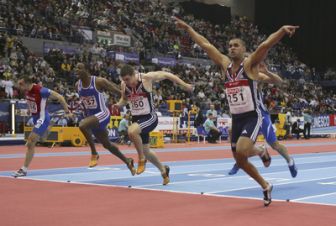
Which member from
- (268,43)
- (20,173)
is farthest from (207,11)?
(268,43)

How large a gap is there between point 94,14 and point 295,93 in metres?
17.9

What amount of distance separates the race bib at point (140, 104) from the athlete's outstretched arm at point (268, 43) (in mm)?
2698

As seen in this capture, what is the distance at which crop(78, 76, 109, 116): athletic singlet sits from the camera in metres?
10.4

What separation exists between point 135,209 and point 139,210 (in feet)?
0.31

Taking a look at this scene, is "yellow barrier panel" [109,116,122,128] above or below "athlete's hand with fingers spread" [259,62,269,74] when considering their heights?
below

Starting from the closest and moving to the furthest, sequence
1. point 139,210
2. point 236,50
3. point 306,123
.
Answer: point 139,210
point 236,50
point 306,123

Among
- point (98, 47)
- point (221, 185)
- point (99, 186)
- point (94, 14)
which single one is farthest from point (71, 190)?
point (94, 14)

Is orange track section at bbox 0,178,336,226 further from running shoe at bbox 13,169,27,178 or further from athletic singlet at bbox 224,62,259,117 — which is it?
running shoe at bbox 13,169,27,178

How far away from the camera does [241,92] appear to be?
727cm

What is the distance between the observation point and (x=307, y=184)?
9820mm

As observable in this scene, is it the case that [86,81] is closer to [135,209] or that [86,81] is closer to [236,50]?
[236,50]

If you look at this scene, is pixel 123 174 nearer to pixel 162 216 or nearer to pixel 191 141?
pixel 162 216

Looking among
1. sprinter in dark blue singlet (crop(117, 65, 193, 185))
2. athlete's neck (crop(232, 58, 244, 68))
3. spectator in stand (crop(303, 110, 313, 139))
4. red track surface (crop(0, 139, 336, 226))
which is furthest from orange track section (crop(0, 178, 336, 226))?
spectator in stand (crop(303, 110, 313, 139))

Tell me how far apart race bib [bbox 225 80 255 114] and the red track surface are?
125cm
